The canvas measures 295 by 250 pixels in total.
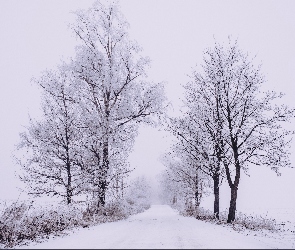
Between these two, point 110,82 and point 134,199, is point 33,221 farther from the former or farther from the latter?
point 134,199

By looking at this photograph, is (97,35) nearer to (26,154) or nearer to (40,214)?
(26,154)

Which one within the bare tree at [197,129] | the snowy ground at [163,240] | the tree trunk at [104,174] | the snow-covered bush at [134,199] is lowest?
the snow-covered bush at [134,199]

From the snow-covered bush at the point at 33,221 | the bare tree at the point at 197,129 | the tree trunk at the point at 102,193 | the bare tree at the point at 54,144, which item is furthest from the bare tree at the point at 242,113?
the snow-covered bush at the point at 33,221

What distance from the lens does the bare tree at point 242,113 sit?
698 inches

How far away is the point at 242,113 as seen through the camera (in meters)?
18.9

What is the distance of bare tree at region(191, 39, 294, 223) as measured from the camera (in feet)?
58.2

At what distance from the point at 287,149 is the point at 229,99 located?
4.60 m

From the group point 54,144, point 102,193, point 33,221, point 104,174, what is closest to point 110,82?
point 54,144

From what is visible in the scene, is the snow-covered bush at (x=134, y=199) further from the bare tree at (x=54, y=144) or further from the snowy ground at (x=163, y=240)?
the snowy ground at (x=163, y=240)

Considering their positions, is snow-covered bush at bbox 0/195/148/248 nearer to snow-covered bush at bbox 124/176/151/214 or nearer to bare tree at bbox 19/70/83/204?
bare tree at bbox 19/70/83/204

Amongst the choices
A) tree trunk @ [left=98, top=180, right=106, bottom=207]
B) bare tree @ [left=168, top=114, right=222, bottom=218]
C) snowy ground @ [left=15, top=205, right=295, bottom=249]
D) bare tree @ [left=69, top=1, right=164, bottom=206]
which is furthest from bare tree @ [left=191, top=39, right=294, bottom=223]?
tree trunk @ [left=98, top=180, right=106, bottom=207]

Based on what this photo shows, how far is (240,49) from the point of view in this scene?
19.4 metres

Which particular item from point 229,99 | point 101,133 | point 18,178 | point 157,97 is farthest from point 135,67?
point 18,178

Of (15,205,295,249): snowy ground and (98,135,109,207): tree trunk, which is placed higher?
(98,135,109,207): tree trunk
